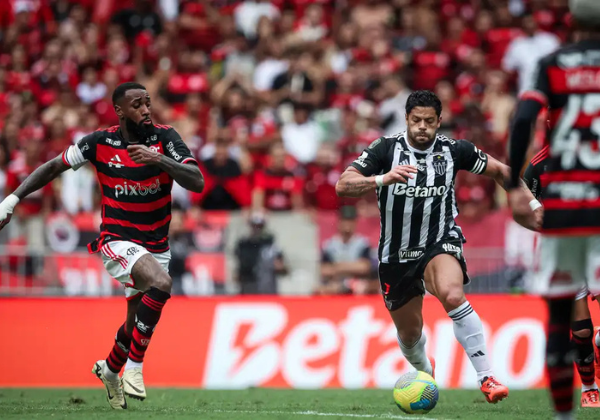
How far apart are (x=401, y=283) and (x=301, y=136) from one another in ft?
29.6

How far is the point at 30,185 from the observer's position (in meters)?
9.11

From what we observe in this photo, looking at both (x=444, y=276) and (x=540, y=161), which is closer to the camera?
(x=444, y=276)

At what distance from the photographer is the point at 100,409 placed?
8797 millimetres

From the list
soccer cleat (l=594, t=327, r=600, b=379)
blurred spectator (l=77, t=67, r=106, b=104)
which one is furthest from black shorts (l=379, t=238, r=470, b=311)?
blurred spectator (l=77, t=67, r=106, b=104)

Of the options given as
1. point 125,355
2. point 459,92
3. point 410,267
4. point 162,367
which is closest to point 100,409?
point 125,355

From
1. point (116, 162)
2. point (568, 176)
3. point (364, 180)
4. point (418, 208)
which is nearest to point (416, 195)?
point (418, 208)

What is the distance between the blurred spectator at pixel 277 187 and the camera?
15.9 meters

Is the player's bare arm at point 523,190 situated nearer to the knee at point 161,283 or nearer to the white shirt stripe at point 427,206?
the white shirt stripe at point 427,206

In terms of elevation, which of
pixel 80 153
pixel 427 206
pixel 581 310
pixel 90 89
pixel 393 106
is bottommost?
pixel 581 310

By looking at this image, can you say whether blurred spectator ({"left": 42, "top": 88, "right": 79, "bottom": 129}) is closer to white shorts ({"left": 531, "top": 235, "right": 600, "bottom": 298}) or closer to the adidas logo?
the adidas logo

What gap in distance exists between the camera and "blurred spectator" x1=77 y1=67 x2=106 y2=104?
1903cm

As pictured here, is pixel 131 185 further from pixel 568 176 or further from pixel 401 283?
pixel 568 176

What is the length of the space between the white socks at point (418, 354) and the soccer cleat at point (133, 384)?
2.45 metres

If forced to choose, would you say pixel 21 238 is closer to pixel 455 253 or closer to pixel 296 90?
pixel 296 90
